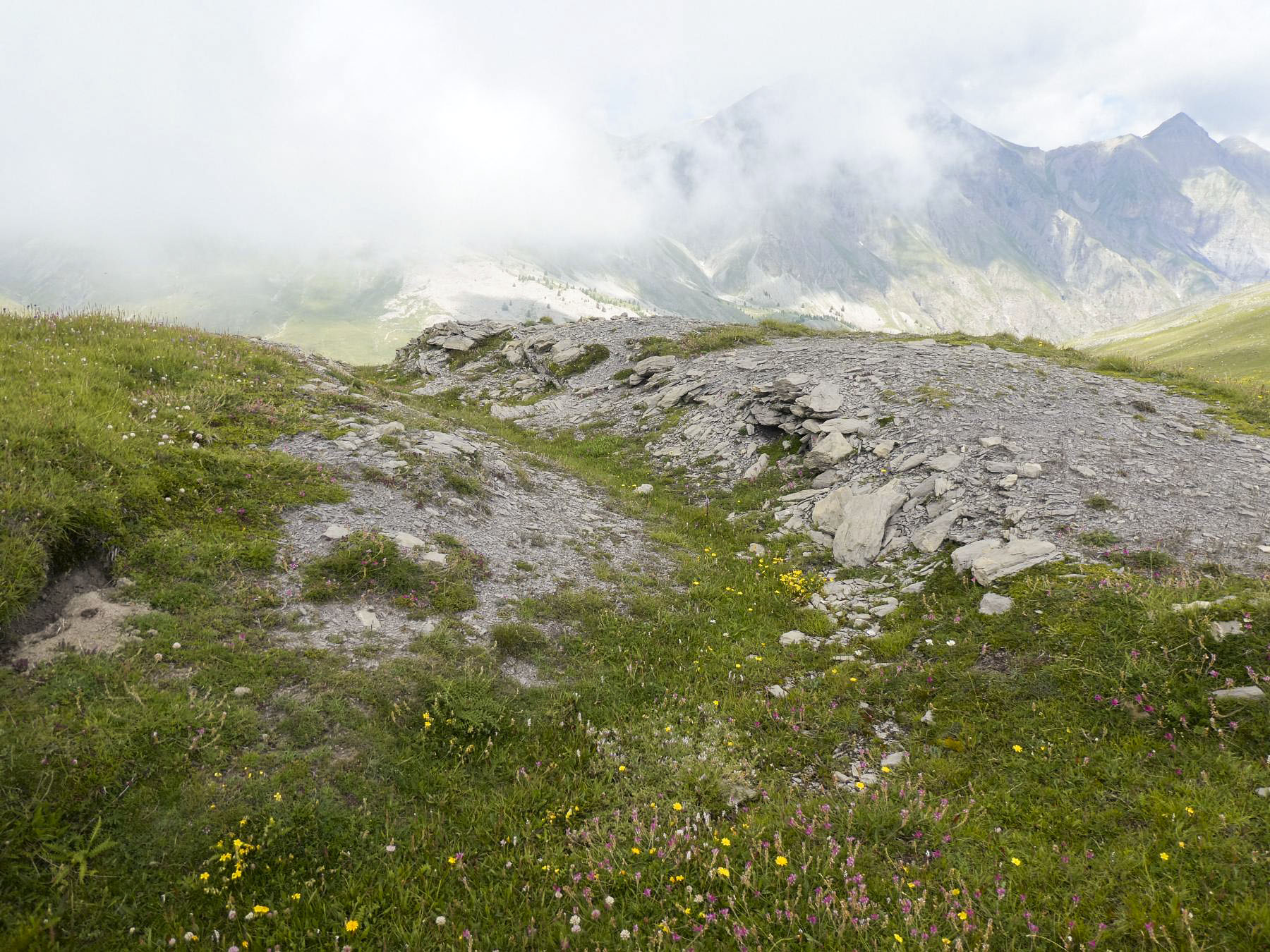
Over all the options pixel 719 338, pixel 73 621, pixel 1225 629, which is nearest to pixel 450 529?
pixel 73 621

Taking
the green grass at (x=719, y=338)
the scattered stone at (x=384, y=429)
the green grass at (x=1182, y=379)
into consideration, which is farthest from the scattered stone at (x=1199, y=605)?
the green grass at (x=719, y=338)

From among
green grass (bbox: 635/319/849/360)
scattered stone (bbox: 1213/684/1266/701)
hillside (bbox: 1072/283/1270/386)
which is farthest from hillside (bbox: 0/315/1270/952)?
hillside (bbox: 1072/283/1270/386)

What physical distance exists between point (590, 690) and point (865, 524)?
8.39 meters

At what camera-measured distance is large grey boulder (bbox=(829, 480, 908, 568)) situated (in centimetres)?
1302

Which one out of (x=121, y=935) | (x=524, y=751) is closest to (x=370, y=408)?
(x=524, y=751)

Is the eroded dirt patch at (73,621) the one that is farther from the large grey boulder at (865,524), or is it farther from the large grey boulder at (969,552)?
the large grey boulder at (969,552)

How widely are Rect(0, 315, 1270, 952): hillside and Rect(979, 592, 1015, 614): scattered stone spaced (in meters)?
0.18

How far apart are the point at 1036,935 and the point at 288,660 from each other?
8.39 meters

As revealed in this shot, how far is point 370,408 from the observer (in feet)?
58.1

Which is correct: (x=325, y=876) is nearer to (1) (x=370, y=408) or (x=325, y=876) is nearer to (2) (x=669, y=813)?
(2) (x=669, y=813)

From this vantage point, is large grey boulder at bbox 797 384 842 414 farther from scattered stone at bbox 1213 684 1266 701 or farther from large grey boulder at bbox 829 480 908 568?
scattered stone at bbox 1213 684 1266 701

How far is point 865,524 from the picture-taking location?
13.7 meters

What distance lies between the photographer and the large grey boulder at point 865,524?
513 inches

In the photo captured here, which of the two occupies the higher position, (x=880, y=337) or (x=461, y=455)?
(x=880, y=337)
